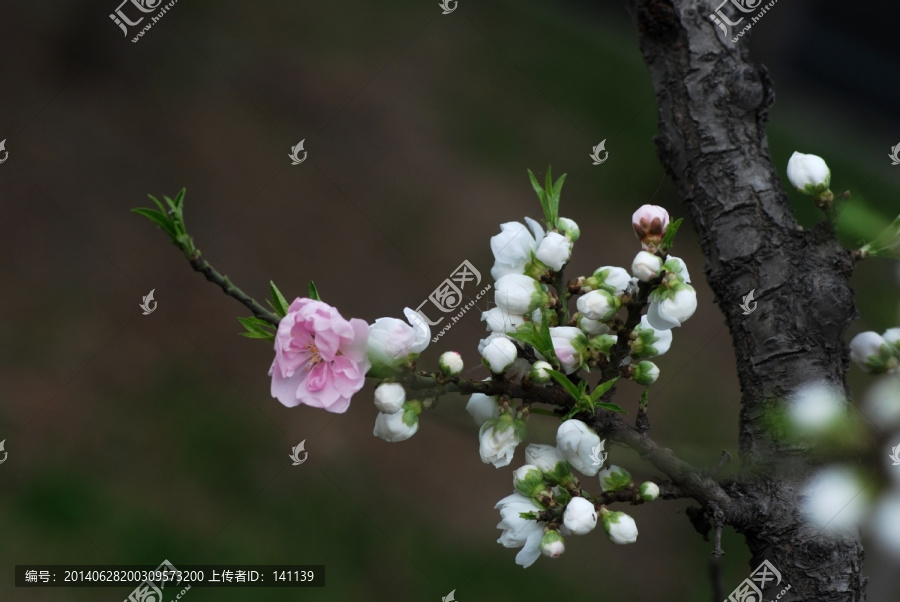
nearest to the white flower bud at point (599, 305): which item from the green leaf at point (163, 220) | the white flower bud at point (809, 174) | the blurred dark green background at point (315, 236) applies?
the white flower bud at point (809, 174)

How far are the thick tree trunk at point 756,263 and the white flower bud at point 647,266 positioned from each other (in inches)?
12.2

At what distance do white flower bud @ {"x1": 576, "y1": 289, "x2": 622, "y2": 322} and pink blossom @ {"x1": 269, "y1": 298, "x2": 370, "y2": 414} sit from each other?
19 cm

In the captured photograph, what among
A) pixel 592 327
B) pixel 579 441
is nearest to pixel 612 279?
pixel 592 327

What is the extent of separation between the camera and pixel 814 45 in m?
3.65

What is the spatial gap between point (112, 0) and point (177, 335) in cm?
136

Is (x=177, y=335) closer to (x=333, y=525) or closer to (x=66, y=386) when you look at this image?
(x=66, y=386)

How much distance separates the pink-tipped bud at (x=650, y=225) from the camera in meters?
0.65

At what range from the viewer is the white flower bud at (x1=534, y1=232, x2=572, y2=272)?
2.33 feet

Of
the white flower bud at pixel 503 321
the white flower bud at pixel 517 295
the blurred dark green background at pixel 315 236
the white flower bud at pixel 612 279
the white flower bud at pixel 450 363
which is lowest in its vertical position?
the white flower bud at pixel 450 363

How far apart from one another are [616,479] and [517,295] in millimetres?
204

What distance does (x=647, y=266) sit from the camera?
63 centimetres

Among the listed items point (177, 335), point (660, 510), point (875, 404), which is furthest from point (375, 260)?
point (875, 404)

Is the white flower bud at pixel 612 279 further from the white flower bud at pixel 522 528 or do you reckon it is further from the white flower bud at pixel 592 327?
the white flower bud at pixel 522 528

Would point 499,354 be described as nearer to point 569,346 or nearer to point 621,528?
point 569,346
